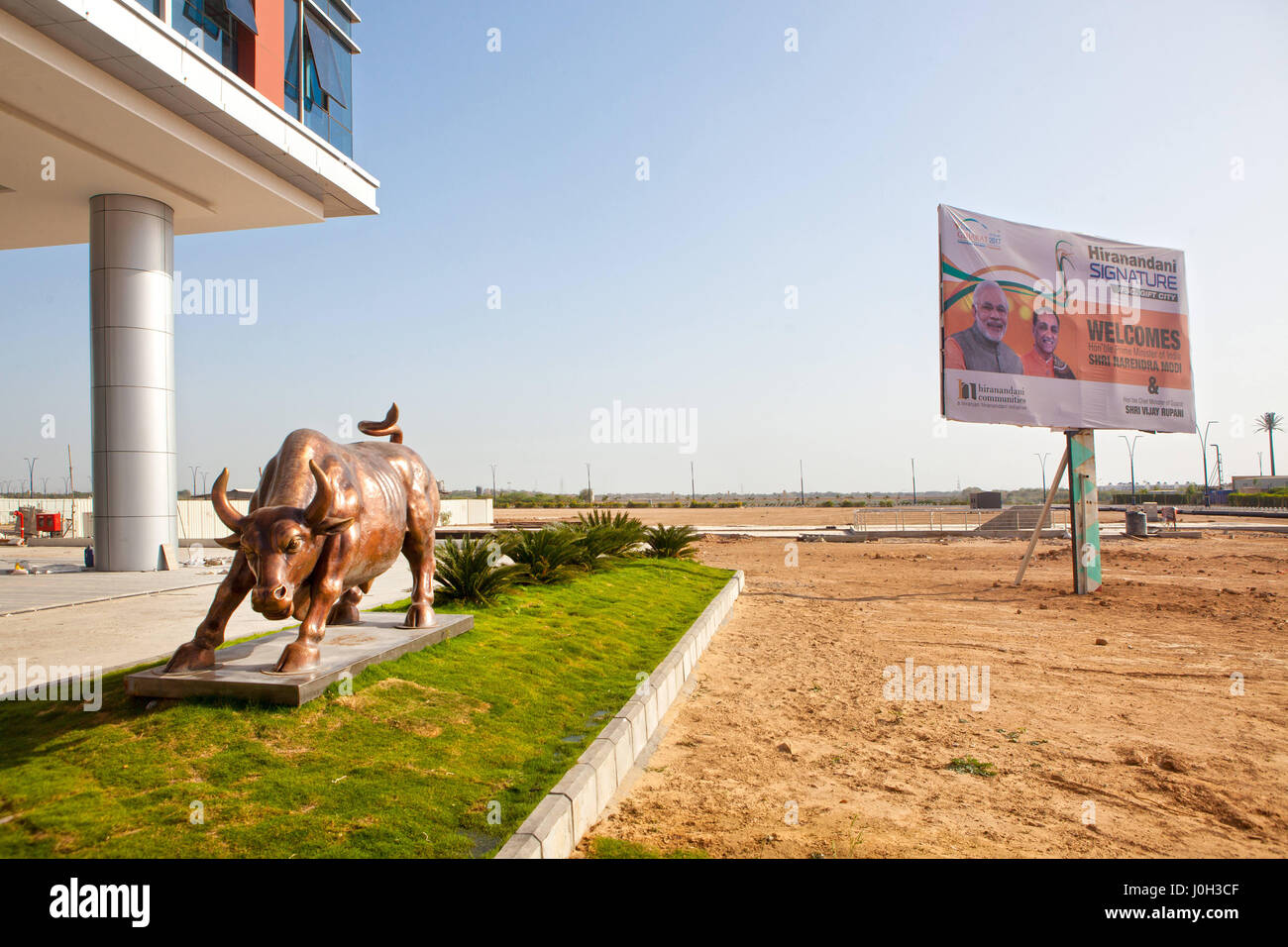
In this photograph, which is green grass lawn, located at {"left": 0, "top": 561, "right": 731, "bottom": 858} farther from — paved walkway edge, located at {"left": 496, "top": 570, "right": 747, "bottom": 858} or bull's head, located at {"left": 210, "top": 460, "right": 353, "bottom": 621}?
bull's head, located at {"left": 210, "top": 460, "right": 353, "bottom": 621}

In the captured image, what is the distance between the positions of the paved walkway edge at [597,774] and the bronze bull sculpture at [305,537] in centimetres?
204

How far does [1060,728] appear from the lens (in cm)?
655

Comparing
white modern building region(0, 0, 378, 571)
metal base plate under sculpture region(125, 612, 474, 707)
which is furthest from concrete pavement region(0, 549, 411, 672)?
white modern building region(0, 0, 378, 571)

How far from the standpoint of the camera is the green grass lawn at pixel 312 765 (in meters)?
3.50

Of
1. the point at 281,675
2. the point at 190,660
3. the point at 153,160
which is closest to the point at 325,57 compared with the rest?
the point at 153,160

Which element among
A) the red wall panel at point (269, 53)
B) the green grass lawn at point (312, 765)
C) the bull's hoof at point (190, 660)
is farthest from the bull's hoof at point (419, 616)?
the red wall panel at point (269, 53)

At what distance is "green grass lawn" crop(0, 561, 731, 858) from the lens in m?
3.50

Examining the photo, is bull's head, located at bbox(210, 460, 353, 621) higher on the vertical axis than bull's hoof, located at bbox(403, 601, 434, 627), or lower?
higher

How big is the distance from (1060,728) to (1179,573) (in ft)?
48.7

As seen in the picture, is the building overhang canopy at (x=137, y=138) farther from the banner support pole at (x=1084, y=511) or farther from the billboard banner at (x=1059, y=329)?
the banner support pole at (x=1084, y=511)

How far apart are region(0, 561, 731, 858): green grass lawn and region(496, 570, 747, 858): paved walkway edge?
0.51 ft
